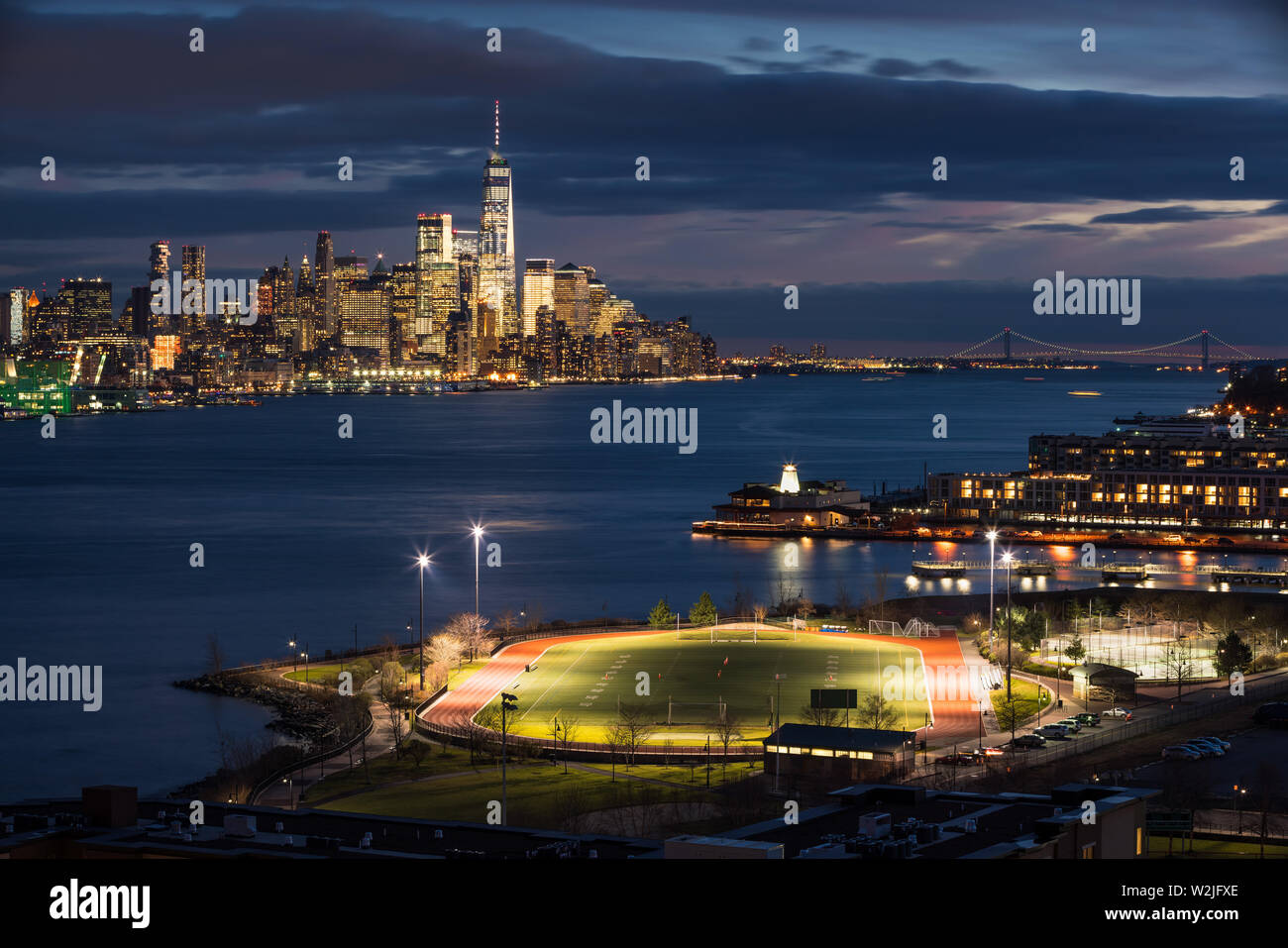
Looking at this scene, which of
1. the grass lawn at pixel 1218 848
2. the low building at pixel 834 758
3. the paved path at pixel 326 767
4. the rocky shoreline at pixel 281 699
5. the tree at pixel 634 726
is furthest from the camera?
the rocky shoreline at pixel 281 699

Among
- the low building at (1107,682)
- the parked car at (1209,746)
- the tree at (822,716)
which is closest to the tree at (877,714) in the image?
the tree at (822,716)

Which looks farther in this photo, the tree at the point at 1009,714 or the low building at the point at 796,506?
the low building at the point at 796,506

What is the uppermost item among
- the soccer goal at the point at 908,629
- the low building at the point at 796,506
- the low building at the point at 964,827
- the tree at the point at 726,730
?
the low building at the point at 796,506

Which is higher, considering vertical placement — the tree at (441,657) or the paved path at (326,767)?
the tree at (441,657)

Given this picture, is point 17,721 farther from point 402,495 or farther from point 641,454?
point 641,454

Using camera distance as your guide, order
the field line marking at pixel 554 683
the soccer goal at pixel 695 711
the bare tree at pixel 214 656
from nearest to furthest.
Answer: the soccer goal at pixel 695 711
the field line marking at pixel 554 683
the bare tree at pixel 214 656

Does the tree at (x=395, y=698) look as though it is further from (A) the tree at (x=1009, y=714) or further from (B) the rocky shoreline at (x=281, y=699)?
(A) the tree at (x=1009, y=714)

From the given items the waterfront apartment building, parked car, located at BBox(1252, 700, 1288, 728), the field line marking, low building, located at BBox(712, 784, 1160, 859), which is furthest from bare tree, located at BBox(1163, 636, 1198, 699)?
the waterfront apartment building

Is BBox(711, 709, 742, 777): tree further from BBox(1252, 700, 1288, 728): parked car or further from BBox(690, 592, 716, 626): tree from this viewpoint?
BBox(690, 592, 716, 626): tree
